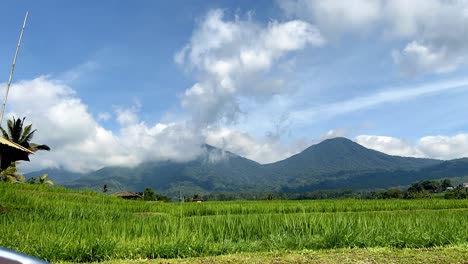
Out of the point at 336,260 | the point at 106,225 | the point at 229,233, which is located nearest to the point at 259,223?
the point at 229,233

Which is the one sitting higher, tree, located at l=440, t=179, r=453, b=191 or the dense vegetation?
tree, located at l=440, t=179, r=453, b=191

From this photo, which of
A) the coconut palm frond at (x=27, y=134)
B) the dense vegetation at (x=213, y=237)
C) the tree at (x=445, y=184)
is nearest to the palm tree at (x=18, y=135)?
the coconut palm frond at (x=27, y=134)

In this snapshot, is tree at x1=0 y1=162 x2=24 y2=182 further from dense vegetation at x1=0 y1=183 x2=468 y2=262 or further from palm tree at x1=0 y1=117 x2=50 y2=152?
dense vegetation at x1=0 y1=183 x2=468 y2=262

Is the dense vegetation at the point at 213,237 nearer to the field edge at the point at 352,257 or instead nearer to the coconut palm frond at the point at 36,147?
the field edge at the point at 352,257

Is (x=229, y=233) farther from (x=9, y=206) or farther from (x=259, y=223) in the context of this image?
(x=9, y=206)

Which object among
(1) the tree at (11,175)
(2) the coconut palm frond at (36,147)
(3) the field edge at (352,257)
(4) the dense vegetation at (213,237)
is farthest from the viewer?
(2) the coconut palm frond at (36,147)

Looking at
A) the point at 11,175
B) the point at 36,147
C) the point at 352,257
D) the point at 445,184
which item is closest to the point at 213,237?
the point at 352,257

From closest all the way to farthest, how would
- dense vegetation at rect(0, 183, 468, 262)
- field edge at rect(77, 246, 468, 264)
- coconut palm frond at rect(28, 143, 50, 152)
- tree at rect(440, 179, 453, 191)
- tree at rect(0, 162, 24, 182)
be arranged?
field edge at rect(77, 246, 468, 264)
dense vegetation at rect(0, 183, 468, 262)
tree at rect(0, 162, 24, 182)
coconut palm frond at rect(28, 143, 50, 152)
tree at rect(440, 179, 453, 191)

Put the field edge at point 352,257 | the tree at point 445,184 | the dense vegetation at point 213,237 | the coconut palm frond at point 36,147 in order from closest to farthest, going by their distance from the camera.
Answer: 1. the field edge at point 352,257
2. the dense vegetation at point 213,237
3. the coconut palm frond at point 36,147
4. the tree at point 445,184

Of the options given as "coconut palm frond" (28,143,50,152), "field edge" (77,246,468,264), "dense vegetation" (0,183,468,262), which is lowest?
"field edge" (77,246,468,264)

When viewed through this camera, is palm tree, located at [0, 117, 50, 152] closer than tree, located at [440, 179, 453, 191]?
Yes

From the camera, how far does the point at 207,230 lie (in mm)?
10164

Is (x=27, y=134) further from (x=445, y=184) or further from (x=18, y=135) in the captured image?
(x=445, y=184)

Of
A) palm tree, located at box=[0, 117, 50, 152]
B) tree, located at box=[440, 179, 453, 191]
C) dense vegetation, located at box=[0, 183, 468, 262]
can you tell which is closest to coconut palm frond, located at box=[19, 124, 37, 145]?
palm tree, located at box=[0, 117, 50, 152]
